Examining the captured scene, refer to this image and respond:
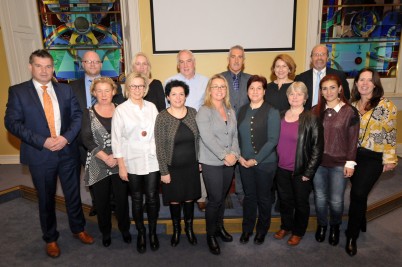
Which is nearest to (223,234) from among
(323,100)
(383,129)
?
(323,100)

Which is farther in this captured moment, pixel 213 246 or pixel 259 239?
pixel 259 239

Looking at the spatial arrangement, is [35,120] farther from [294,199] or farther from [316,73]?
[316,73]

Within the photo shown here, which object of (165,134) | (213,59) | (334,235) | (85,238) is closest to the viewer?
(165,134)

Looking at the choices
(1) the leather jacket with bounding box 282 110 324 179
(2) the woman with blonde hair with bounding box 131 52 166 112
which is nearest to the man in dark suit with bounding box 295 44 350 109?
(1) the leather jacket with bounding box 282 110 324 179

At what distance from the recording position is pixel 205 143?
2.46 m

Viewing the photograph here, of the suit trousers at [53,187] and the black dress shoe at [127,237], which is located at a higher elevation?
the suit trousers at [53,187]

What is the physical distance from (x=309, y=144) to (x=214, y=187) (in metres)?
0.87

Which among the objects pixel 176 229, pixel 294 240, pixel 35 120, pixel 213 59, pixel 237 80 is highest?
pixel 213 59

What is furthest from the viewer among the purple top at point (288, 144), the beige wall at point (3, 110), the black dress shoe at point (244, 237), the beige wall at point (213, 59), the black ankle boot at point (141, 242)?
the beige wall at point (3, 110)

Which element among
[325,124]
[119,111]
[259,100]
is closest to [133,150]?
[119,111]

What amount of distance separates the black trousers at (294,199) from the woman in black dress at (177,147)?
30.3 inches

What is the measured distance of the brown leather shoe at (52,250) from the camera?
2.65 m

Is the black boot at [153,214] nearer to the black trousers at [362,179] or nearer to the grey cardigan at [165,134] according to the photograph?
the grey cardigan at [165,134]

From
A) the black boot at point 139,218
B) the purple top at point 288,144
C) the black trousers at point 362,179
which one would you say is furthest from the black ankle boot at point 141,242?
the black trousers at point 362,179
